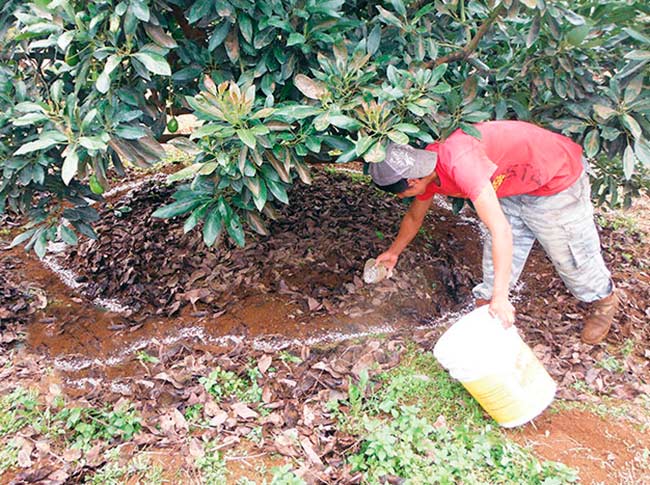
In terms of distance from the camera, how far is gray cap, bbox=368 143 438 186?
214 centimetres

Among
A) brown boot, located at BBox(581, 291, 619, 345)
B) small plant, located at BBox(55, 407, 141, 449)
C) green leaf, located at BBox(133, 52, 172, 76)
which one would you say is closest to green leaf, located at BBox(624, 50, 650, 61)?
brown boot, located at BBox(581, 291, 619, 345)

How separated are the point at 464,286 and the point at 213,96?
216 cm

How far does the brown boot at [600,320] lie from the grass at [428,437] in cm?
90

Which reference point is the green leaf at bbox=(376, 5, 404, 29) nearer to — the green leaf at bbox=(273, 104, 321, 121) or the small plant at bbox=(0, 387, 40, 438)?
the green leaf at bbox=(273, 104, 321, 121)

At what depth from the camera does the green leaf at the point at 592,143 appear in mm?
2404

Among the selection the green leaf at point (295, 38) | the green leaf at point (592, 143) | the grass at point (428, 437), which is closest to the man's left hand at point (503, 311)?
the grass at point (428, 437)

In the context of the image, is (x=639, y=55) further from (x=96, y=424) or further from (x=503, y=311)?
(x=96, y=424)

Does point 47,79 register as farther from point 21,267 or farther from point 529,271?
point 529,271

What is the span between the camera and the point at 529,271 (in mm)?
3635

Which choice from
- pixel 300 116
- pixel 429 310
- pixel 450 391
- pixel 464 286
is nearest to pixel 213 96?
pixel 300 116

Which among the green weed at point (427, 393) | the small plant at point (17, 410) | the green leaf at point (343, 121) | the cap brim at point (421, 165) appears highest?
the green leaf at point (343, 121)

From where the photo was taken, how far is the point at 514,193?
2.49m

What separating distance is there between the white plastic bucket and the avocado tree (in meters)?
0.82

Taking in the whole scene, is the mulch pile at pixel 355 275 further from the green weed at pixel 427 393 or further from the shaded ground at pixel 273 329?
the green weed at pixel 427 393
